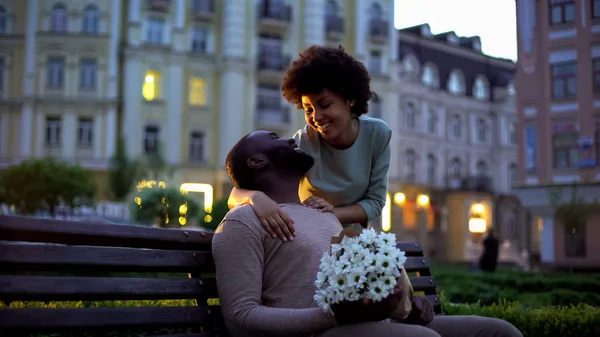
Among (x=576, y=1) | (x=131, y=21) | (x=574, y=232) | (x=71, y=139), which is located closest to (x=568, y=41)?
(x=576, y=1)

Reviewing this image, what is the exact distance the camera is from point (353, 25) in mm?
45812

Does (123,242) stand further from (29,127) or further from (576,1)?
(29,127)

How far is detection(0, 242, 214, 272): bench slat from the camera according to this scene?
3252 millimetres

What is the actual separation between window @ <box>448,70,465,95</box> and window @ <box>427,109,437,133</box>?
2.73 m

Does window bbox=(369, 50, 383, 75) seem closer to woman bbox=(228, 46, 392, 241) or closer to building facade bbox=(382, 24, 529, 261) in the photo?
building facade bbox=(382, 24, 529, 261)

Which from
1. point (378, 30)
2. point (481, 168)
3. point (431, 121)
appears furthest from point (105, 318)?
point (481, 168)

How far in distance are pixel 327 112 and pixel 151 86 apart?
37.6 metres

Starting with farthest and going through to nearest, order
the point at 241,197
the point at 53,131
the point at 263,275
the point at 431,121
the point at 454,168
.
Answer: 1. the point at 454,168
2. the point at 431,121
3. the point at 53,131
4. the point at 241,197
5. the point at 263,275

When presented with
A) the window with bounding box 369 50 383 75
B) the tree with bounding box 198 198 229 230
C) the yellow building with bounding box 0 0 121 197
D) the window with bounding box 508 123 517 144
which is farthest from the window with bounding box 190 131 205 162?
the window with bounding box 508 123 517 144

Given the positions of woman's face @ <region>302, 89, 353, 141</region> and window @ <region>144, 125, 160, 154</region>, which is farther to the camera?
window @ <region>144, 125, 160, 154</region>

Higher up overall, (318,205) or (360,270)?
(318,205)

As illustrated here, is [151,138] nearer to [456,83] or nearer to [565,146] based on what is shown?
[565,146]

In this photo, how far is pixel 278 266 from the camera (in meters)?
3.68

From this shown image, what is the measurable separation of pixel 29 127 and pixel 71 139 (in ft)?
6.60
